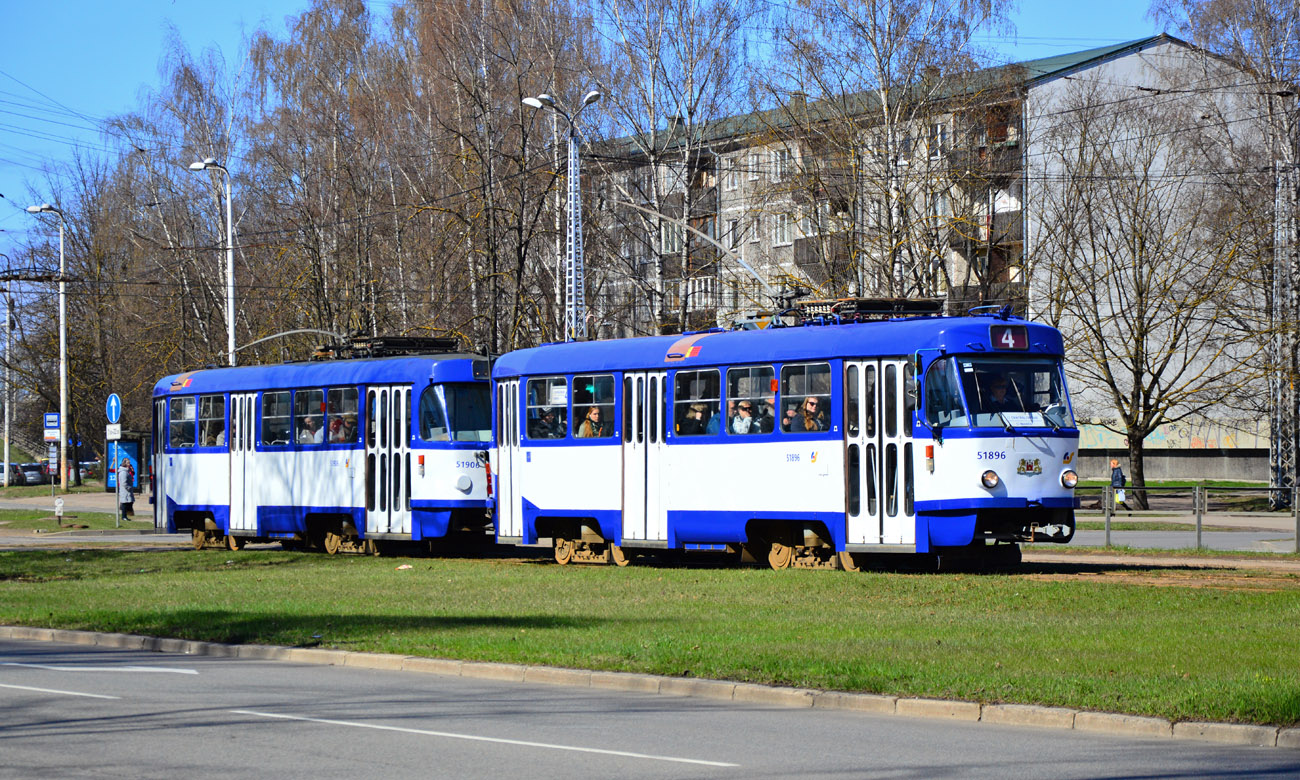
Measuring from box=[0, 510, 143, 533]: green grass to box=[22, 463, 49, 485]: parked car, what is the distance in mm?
39638

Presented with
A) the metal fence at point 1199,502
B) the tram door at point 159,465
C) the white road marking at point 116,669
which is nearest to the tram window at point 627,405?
the metal fence at point 1199,502

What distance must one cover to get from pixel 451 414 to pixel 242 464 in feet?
20.9

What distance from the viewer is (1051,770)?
8469mm

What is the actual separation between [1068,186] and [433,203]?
18325 millimetres

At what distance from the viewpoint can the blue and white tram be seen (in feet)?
85.0

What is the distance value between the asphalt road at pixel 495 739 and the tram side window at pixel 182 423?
65.1 feet

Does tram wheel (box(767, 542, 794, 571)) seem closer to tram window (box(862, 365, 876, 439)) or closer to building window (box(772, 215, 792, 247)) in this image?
tram window (box(862, 365, 876, 439))

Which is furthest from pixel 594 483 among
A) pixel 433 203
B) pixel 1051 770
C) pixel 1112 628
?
pixel 433 203

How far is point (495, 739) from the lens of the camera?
947 cm

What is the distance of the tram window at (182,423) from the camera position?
104 ft

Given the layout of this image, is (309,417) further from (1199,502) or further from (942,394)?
(1199,502)

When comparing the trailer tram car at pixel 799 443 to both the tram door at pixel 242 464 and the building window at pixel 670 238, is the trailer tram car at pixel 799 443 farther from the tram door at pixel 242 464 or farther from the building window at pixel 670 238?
the building window at pixel 670 238

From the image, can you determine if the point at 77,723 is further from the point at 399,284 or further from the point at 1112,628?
the point at 399,284

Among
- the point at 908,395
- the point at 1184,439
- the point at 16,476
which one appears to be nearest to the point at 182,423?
the point at 908,395
